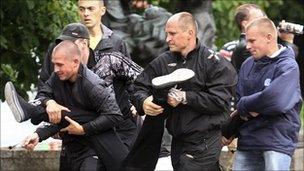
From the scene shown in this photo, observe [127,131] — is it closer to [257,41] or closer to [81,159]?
[81,159]

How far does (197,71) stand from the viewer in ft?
30.6

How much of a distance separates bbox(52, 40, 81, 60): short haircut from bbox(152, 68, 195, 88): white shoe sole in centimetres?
69

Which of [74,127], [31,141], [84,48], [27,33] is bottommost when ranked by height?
[27,33]

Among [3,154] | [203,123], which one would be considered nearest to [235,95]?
[203,123]

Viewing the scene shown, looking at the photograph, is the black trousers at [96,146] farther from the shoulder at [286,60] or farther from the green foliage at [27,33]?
the green foliage at [27,33]

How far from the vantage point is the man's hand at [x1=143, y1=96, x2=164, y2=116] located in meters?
9.18

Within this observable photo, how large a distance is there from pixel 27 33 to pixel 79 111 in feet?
14.5

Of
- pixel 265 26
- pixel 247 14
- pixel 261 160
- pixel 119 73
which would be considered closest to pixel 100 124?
pixel 119 73

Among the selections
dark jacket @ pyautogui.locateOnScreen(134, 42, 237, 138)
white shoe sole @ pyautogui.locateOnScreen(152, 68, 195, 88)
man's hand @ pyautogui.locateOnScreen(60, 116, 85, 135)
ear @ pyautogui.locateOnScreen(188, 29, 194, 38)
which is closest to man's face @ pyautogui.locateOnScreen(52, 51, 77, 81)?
man's hand @ pyautogui.locateOnScreen(60, 116, 85, 135)

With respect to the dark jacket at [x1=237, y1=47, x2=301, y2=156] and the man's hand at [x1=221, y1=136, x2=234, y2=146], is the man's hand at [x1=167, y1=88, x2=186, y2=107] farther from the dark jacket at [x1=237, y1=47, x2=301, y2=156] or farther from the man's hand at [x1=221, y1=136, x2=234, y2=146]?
the man's hand at [x1=221, y1=136, x2=234, y2=146]

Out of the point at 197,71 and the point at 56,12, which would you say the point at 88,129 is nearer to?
the point at 197,71

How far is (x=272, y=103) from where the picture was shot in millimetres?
8875

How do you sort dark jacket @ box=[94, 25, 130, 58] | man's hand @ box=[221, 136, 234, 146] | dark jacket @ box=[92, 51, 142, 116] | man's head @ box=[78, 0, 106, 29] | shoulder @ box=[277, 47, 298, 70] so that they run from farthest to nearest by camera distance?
man's head @ box=[78, 0, 106, 29], dark jacket @ box=[94, 25, 130, 58], dark jacket @ box=[92, 51, 142, 116], man's hand @ box=[221, 136, 234, 146], shoulder @ box=[277, 47, 298, 70]

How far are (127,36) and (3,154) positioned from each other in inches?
80.1
